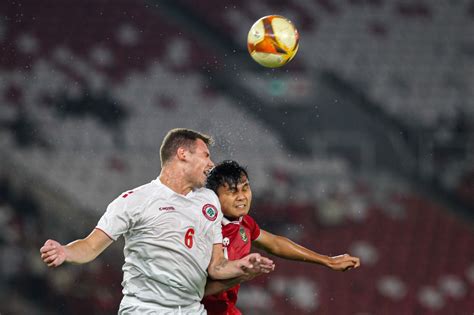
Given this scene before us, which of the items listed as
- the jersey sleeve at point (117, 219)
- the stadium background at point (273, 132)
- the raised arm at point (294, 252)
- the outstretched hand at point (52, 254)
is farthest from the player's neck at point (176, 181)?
the stadium background at point (273, 132)

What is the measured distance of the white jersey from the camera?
358 centimetres

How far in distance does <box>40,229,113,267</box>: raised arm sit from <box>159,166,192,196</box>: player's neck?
0.43 metres

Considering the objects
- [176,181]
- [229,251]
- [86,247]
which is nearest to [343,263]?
[229,251]

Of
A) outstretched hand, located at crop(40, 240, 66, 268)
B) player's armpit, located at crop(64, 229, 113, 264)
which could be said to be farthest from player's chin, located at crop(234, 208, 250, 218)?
outstretched hand, located at crop(40, 240, 66, 268)

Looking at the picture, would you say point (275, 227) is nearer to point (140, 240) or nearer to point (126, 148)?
point (126, 148)

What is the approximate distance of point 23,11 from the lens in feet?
31.6

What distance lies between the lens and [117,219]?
11.6 feet

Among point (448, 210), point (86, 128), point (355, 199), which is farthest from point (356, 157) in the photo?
point (86, 128)

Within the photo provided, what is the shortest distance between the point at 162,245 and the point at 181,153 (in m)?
0.50

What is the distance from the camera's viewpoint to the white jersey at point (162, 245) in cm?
358

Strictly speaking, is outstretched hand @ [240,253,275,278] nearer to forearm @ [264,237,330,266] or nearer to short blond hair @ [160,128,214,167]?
short blond hair @ [160,128,214,167]

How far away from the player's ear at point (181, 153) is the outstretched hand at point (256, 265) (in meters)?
Answer: 0.75

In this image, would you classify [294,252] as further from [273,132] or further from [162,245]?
[273,132]

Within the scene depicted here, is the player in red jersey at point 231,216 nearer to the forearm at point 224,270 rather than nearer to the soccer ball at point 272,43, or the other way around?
the forearm at point 224,270
